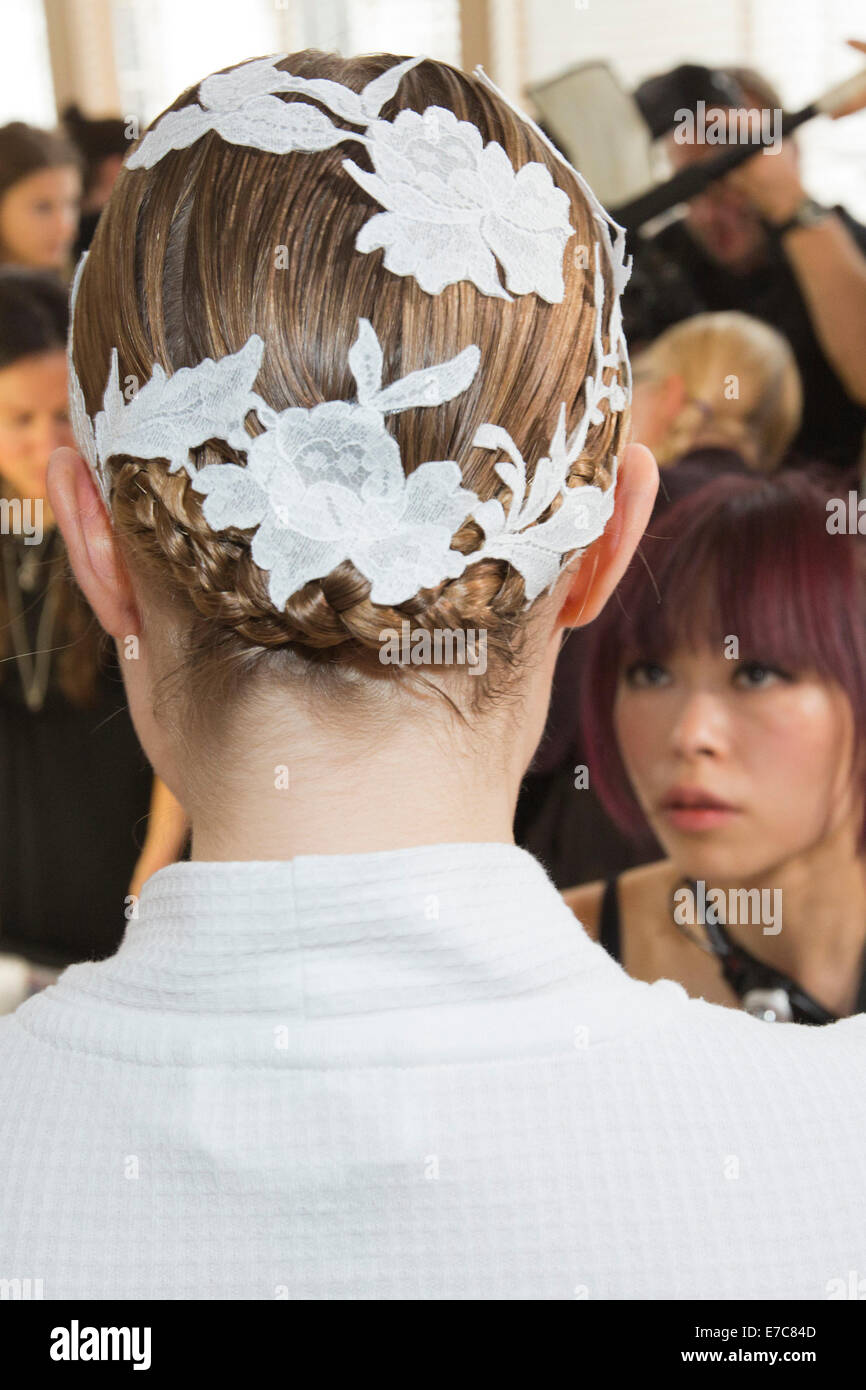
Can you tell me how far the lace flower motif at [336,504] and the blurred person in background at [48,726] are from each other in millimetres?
937

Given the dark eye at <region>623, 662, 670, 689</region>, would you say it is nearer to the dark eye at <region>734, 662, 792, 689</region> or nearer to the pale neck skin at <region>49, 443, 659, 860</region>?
the dark eye at <region>734, 662, 792, 689</region>

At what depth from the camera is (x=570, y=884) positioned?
1.32m

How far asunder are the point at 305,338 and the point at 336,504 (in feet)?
0.25

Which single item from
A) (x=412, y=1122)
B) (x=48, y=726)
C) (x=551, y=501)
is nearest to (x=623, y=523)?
(x=551, y=501)

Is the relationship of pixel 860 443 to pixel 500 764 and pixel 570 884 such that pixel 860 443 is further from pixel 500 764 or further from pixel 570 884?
pixel 500 764

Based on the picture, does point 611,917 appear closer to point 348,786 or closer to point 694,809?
point 694,809

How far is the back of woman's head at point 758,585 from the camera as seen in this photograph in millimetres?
1214

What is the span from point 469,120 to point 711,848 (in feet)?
2.77

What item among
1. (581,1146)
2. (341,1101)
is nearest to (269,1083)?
(341,1101)

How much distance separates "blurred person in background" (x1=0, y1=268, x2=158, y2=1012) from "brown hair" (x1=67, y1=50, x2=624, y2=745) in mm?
896

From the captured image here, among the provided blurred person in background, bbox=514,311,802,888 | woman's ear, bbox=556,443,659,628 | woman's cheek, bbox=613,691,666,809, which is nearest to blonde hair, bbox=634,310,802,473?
blurred person in background, bbox=514,311,802,888

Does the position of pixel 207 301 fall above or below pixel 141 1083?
above

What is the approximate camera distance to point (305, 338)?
508mm

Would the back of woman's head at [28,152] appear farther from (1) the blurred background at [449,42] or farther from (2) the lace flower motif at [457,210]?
(2) the lace flower motif at [457,210]
